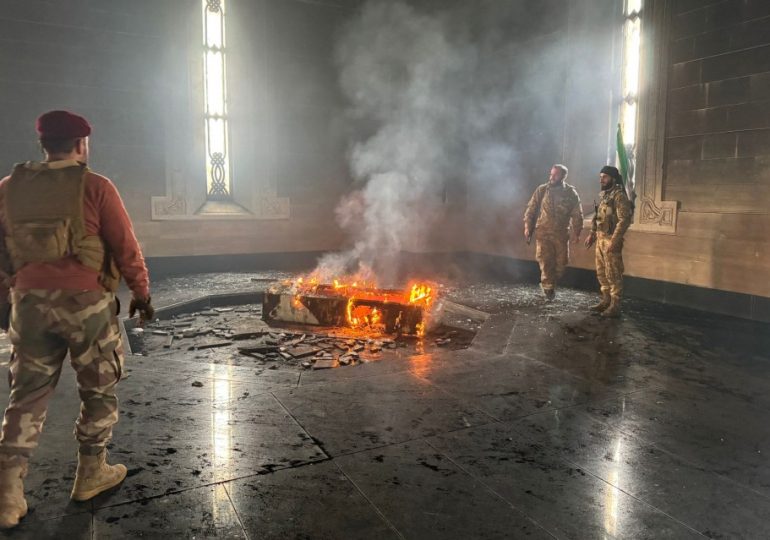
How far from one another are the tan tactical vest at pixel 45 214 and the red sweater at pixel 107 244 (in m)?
0.04

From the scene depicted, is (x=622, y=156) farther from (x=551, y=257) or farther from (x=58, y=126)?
(x=58, y=126)

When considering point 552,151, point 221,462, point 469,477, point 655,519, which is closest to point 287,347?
point 221,462

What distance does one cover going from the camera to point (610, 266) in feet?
24.1

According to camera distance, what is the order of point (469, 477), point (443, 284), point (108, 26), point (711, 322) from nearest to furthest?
point (469, 477), point (711, 322), point (443, 284), point (108, 26)

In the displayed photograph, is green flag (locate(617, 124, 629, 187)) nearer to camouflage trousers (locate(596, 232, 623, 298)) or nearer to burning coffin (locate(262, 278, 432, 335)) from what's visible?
camouflage trousers (locate(596, 232, 623, 298))

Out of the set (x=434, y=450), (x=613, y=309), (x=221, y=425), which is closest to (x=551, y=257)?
(x=613, y=309)

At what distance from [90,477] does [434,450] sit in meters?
1.89

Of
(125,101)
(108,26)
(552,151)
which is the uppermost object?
(108,26)

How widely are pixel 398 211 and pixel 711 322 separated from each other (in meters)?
8.06

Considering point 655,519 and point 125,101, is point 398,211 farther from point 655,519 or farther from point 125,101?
point 655,519

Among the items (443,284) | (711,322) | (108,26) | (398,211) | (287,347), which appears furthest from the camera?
(398,211)

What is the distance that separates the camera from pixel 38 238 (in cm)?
255

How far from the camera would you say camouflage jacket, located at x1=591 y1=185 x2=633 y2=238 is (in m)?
7.14

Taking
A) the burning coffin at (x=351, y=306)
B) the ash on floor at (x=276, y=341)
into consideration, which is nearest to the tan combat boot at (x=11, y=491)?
the ash on floor at (x=276, y=341)
